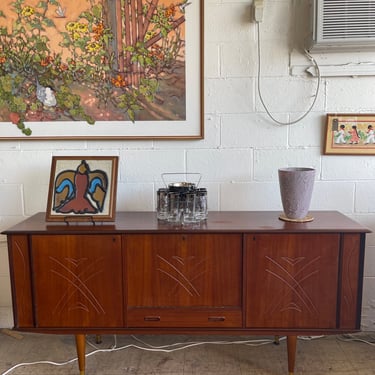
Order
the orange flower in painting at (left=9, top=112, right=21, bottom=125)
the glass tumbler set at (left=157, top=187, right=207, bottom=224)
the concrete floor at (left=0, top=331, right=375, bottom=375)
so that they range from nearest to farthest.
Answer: the glass tumbler set at (left=157, top=187, right=207, bottom=224) → the concrete floor at (left=0, top=331, right=375, bottom=375) → the orange flower in painting at (left=9, top=112, right=21, bottom=125)

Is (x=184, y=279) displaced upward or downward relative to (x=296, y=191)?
downward

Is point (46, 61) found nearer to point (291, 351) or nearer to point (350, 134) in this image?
point (350, 134)

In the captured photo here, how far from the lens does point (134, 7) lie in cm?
184

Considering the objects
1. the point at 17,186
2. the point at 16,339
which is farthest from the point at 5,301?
the point at 17,186

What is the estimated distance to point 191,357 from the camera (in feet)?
6.25

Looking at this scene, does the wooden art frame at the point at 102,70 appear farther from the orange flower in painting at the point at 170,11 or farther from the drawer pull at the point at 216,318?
the drawer pull at the point at 216,318

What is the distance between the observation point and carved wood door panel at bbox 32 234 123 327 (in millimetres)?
1568

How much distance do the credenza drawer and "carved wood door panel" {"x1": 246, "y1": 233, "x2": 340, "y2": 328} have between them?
7 centimetres

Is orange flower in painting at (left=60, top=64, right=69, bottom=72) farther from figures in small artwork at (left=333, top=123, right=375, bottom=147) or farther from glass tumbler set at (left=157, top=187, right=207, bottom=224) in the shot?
figures in small artwork at (left=333, top=123, right=375, bottom=147)

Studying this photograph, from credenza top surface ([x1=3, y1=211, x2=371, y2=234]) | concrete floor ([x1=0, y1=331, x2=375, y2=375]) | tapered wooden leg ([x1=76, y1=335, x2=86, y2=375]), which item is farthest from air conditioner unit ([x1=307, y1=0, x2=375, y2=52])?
tapered wooden leg ([x1=76, y1=335, x2=86, y2=375])

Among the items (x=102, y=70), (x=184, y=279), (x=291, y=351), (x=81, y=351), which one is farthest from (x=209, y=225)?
(x=102, y=70)

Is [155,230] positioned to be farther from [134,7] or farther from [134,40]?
[134,7]

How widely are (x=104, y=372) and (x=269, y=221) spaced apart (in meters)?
1.03

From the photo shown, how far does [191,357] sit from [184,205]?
0.80 m
